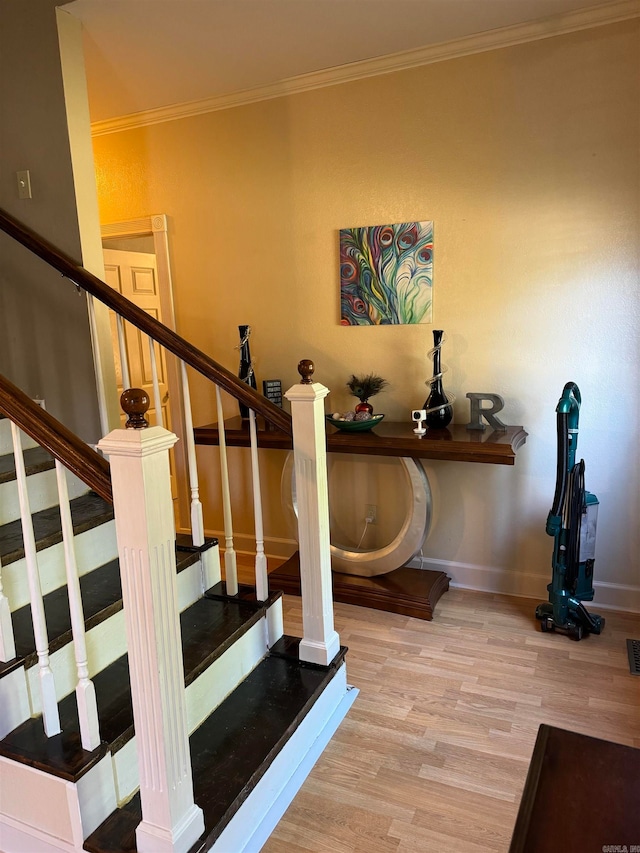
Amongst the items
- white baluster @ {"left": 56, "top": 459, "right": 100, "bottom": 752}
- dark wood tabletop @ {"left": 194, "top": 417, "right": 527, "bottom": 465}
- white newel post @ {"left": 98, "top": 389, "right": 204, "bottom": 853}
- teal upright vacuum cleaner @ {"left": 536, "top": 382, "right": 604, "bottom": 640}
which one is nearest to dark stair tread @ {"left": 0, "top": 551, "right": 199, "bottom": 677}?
white baluster @ {"left": 56, "top": 459, "right": 100, "bottom": 752}

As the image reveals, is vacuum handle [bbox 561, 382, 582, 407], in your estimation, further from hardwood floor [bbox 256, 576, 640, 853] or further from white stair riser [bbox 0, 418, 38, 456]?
white stair riser [bbox 0, 418, 38, 456]

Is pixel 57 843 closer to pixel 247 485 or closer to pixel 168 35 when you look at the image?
pixel 247 485

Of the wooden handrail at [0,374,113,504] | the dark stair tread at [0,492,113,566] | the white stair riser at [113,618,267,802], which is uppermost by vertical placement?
the wooden handrail at [0,374,113,504]

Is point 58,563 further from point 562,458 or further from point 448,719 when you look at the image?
point 562,458

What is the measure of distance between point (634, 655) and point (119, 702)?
207 cm

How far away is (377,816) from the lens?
1.79 metres

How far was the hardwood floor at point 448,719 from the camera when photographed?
5.74 ft

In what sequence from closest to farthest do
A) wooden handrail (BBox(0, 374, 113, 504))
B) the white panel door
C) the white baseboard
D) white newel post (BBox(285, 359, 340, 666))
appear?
wooden handrail (BBox(0, 374, 113, 504)), white newel post (BBox(285, 359, 340, 666)), the white baseboard, the white panel door

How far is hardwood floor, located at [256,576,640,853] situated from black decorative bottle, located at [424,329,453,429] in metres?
0.95

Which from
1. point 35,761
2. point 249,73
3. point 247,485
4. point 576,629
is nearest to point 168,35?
point 249,73

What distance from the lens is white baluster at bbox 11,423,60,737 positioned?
1475mm

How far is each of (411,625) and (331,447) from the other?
3.08ft

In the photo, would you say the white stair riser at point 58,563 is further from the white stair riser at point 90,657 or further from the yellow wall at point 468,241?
the yellow wall at point 468,241

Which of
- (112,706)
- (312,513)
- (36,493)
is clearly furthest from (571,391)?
(36,493)
